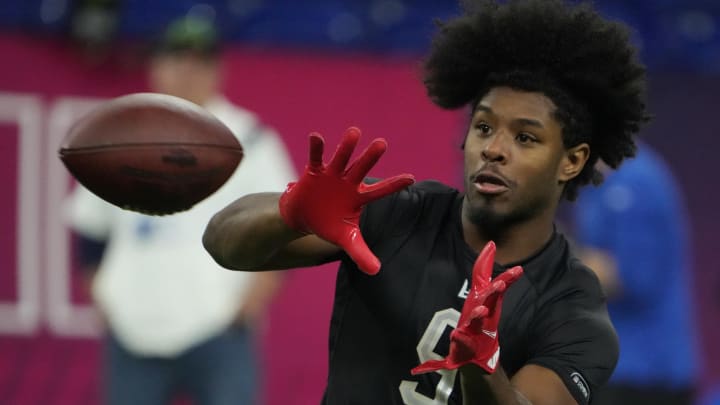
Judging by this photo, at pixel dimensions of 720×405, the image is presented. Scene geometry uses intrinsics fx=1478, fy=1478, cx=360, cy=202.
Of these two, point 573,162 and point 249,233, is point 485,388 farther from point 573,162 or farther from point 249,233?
point 573,162

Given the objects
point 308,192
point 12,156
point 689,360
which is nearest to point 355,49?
point 12,156

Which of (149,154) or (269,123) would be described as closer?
(149,154)

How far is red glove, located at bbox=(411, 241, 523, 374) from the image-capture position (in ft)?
9.10

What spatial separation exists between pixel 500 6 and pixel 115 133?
984mm

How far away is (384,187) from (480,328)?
0.37 meters

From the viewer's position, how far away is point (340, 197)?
9.82ft

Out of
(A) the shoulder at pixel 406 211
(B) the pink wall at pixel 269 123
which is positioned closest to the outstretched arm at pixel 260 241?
(A) the shoulder at pixel 406 211

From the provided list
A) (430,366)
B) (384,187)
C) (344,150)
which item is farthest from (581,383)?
(344,150)

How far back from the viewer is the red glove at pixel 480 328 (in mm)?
2773

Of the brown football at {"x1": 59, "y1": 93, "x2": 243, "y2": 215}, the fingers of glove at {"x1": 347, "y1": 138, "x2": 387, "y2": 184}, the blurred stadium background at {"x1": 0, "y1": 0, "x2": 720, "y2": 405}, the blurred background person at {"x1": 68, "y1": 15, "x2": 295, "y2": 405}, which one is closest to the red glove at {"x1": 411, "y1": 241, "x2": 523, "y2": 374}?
the fingers of glove at {"x1": 347, "y1": 138, "x2": 387, "y2": 184}

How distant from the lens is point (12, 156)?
248 inches

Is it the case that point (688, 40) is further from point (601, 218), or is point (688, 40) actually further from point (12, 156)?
point (12, 156)

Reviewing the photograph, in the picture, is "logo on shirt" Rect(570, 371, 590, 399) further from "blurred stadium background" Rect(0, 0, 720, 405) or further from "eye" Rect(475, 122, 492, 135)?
"blurred stadium background" Rect(0, 0, 720, 405)

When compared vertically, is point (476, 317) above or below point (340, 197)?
below
